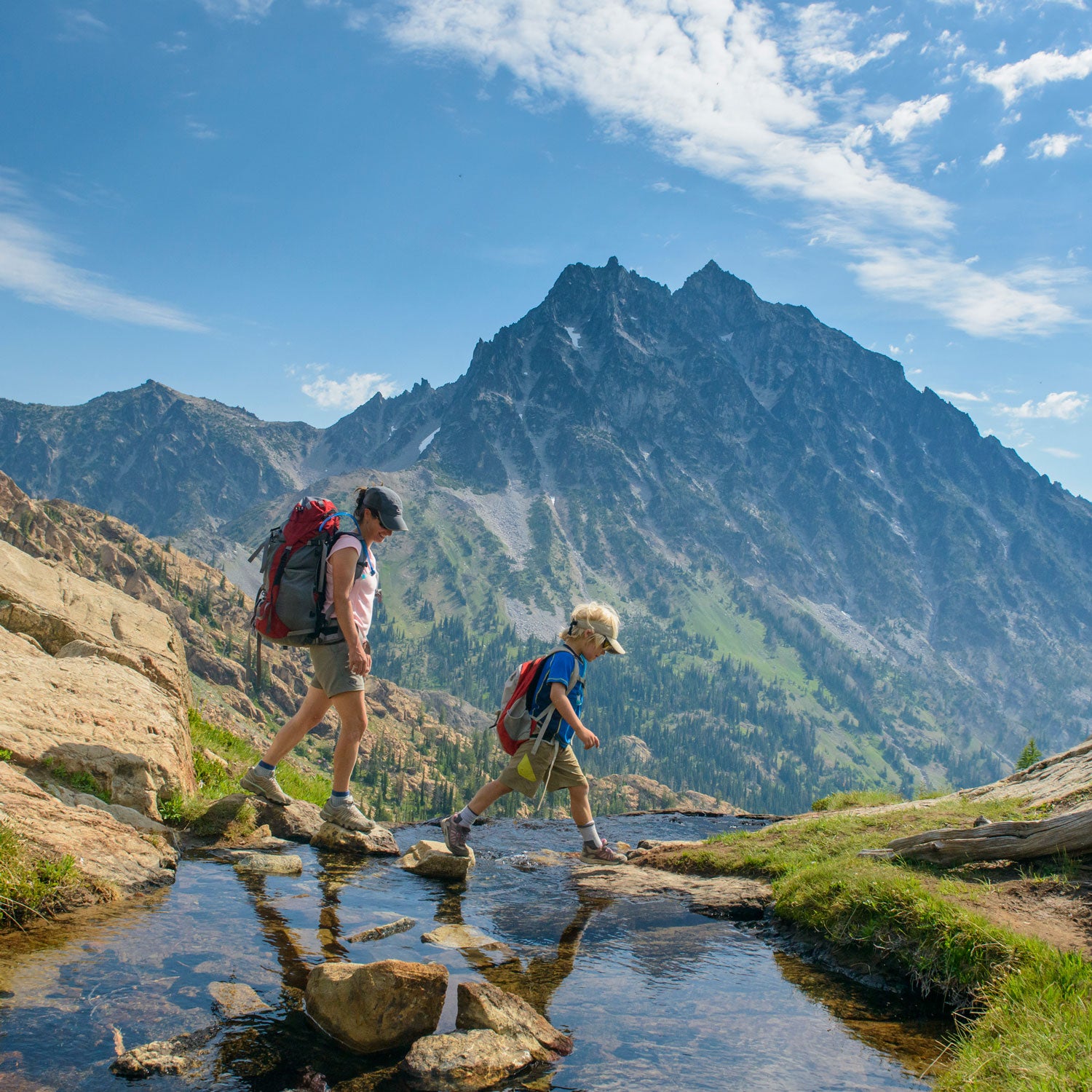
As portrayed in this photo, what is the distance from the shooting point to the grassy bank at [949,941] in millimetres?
5309

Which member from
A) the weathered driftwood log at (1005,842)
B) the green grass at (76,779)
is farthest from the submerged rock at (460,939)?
the weathered driftwood log at (1005,842)

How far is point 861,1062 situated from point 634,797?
202m

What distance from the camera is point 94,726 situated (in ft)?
35.7

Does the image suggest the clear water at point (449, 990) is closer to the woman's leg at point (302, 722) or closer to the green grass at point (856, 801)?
the woman's leg at point (302, 722)

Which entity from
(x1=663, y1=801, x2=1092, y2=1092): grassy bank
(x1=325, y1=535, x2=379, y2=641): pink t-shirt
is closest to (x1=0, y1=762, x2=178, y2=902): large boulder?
(x1=325, y1=535, x2=379, y2=641): pink t-shirt

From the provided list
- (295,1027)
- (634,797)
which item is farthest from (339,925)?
(634,797)

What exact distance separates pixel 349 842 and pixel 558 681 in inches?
162

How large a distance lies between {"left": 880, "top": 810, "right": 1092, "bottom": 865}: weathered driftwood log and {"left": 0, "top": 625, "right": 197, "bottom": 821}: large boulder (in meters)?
9.82

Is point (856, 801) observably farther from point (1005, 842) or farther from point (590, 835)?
point (1005, 842)

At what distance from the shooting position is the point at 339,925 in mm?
8414

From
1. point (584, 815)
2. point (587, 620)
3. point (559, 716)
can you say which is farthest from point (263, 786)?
point (587, 620)

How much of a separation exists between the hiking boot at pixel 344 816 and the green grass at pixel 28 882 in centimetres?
486

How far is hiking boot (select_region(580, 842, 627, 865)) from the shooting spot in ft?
42.2

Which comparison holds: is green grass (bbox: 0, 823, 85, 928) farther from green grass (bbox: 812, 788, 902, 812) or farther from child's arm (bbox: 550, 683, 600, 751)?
green grass (bbox: 812, 788, 902, 812)
